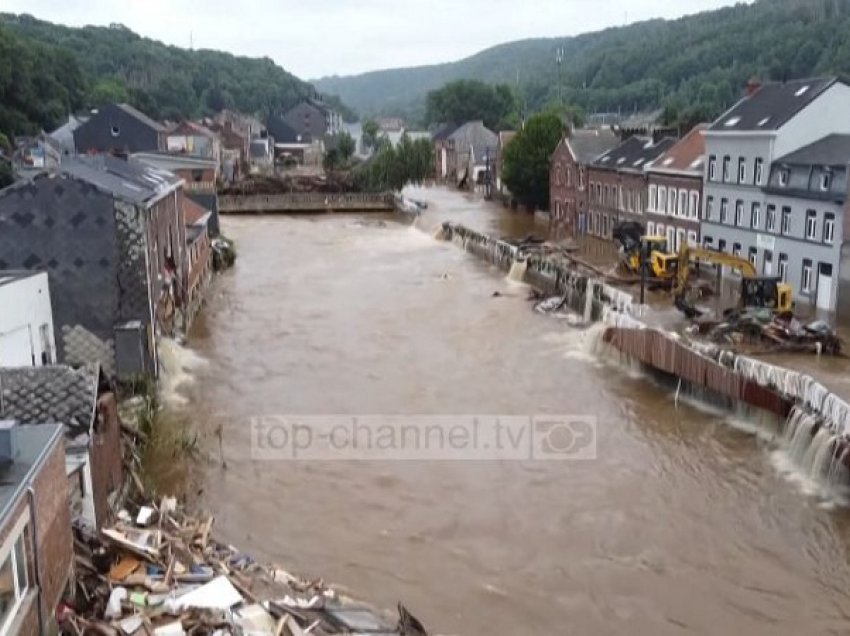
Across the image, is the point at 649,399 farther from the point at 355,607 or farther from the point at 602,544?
the point at 355,607

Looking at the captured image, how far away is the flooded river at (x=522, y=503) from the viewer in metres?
14.6

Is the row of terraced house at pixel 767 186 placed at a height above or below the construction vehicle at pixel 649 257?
above

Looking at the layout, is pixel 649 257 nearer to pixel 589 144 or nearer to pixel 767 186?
pixel 767 186

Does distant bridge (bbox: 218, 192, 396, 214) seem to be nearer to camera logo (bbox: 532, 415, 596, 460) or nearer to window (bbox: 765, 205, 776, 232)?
window (bbox: 765, 205, 776, 232)

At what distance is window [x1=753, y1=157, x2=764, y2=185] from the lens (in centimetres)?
3344

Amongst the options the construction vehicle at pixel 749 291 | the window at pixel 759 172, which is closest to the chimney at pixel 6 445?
the construction vehicle at pixel 749 291

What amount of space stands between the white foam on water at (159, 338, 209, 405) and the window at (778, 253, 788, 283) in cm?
2037

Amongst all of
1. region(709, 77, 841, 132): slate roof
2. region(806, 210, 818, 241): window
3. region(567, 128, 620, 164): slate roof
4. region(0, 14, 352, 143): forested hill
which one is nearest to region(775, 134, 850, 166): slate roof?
region(709, 77, 841, 132): slate roof

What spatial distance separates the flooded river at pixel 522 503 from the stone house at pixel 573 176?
69.6 ft

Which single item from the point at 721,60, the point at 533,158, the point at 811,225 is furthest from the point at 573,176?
the point at 721,60

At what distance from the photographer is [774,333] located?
25578 mm

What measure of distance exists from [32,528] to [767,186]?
30.1 meters

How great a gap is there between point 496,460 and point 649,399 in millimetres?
6181

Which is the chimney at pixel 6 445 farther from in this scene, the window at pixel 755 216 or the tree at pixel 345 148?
the tree at pixel 345 148
